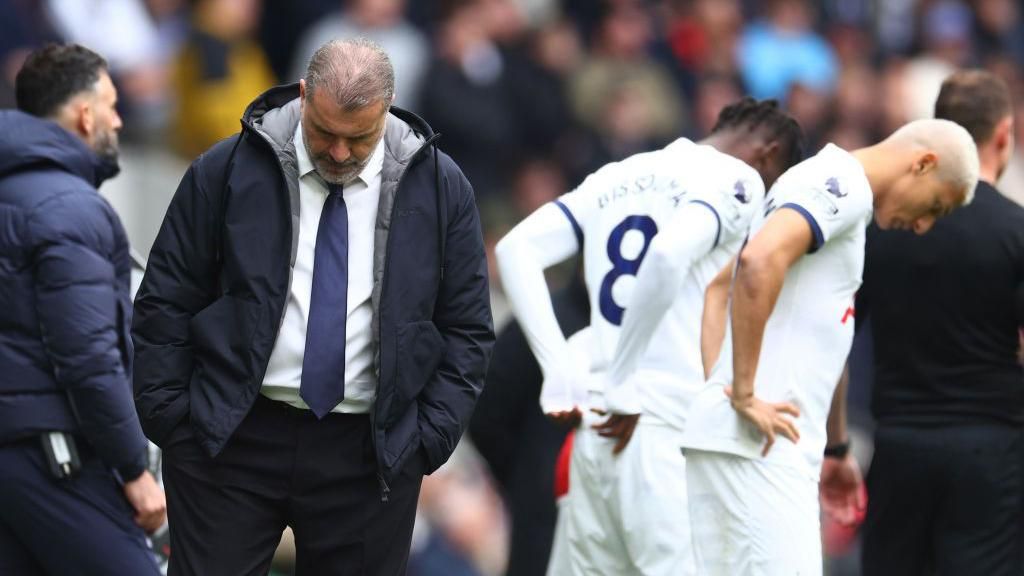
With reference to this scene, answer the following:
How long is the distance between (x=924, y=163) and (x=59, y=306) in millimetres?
2994

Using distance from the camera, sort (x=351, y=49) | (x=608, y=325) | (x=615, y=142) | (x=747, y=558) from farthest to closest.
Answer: (x=615, y=142) < (x=608, y=325) < (x=747, y=558) < (x=351, y=49)

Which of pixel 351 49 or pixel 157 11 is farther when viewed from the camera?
pixel 157 11

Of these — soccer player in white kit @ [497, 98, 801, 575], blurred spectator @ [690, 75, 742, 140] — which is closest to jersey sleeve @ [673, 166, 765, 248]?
soccer player in white kit @ [497, 98, 801, 575]

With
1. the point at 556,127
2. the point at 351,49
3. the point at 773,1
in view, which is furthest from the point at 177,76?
the point at 351,49

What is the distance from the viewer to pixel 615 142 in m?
14.2

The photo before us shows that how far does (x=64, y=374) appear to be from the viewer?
21.4 feet

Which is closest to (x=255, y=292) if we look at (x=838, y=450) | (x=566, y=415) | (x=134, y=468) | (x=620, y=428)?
(x=134, y=468)

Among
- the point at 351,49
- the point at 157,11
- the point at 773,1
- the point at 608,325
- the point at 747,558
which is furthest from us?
the point at 773,1

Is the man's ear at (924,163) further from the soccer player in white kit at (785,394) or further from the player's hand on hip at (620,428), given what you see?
the player's hand on hip at (620,428)

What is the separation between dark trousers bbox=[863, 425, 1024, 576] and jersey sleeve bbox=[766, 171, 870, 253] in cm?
147

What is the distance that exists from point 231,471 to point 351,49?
1318 millimetres

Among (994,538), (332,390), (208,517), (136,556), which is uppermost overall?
(332,390)

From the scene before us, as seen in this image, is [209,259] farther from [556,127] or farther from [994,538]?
[556,127]

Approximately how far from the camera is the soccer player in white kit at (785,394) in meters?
6.23
